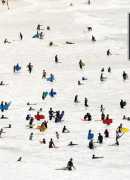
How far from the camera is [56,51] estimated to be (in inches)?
3029

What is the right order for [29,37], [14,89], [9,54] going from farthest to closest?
[29,37] < [9,54] < [14,89]

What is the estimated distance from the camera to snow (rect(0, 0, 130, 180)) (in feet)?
149

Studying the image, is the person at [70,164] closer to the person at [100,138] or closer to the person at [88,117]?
the person at [100,138]

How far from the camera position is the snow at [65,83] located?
149ft

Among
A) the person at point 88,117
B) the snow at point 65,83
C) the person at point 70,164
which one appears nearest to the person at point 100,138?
the snow at point 65,83

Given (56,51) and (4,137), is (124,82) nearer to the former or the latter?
(56,51)

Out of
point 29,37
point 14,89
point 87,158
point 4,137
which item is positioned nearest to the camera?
point 87,158

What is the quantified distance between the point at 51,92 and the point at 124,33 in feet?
78.9

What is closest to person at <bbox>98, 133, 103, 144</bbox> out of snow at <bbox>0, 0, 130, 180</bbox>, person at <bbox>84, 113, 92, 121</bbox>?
snow at <bbox>0, 0, 130, 180</bbox>

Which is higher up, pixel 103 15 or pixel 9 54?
pixel 103 15

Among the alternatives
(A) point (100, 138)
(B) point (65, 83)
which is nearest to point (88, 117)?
(A) point (100, 138)

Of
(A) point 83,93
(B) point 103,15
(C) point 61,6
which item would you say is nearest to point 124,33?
(B) point 103,15

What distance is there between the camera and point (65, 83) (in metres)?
66.9

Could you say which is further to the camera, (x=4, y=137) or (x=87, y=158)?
(x=4, y=137)
